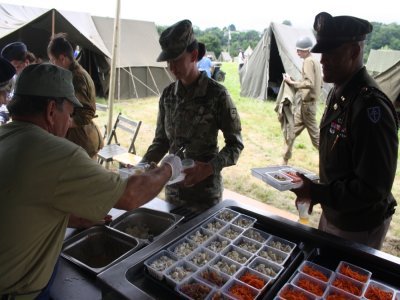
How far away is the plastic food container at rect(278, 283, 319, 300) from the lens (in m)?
1.40

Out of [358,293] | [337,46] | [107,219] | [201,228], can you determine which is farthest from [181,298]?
[337,46]

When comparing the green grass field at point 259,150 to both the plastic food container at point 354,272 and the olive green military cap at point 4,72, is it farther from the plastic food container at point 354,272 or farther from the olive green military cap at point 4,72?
the olive green military cap at point 4,72

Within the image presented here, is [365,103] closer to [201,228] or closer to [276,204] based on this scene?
[201,228]

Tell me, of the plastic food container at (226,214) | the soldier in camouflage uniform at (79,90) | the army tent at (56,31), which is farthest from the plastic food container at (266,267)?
the army tent at (56,31)

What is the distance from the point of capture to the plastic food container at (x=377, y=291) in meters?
1.43

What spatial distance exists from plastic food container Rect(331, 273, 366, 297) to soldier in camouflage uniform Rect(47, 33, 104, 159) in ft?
10.5

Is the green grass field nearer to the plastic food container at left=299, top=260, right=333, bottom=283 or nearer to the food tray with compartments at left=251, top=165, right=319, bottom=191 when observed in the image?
the food tray with compartments at left=251, top=165, right=319, bottom=191

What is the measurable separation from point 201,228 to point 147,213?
0.54m

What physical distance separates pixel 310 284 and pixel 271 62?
12.2m

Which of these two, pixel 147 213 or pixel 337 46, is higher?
pixel 337 46

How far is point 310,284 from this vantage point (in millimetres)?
1487

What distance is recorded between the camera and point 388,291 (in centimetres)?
147

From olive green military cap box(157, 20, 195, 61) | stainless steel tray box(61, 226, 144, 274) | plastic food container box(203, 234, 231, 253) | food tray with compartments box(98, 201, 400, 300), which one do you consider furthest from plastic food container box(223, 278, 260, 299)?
olive green military cap box(157, 20, 195, 61)

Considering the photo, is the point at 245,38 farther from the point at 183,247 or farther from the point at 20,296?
the point at 20,296
